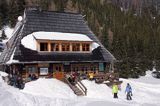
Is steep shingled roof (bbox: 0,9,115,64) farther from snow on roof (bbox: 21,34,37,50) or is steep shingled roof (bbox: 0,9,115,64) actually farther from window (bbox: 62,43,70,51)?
window (bbox: 62,43,70,51)

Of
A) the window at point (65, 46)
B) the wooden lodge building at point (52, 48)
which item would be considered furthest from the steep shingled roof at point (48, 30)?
the window at point (65, 46)

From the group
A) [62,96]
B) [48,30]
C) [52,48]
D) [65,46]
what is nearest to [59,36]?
[65,46]

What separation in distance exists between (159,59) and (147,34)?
1957 centimetres

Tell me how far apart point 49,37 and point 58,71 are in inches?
148

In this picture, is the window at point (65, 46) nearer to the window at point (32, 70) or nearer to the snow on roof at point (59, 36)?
the snow on roof at point (59, 36)

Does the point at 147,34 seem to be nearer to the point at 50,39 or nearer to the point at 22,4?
the point at 22,4

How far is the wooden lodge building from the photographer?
35.5m

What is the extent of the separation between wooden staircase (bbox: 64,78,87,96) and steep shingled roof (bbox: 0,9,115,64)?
12.3 ft

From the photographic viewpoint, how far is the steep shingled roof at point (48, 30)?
3559 centimetres

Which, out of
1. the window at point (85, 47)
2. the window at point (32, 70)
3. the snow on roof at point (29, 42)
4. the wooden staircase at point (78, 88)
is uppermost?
the snow on roof at point (29, 42)

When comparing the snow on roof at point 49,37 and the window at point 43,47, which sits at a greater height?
the snow on roof at point 49,37

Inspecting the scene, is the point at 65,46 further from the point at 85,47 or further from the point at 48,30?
the point at 48,30

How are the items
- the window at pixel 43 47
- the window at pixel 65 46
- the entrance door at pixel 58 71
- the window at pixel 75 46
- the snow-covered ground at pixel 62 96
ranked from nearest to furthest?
the snow-covered ground at pixel 62 96 < the window at pixel 43 47 < the entrance door at pixel 58 71 < the window at pixel 65 46 < the window at pixel 75 46

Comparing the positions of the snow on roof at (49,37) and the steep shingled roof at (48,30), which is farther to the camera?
the snow on roof at (49,37)
